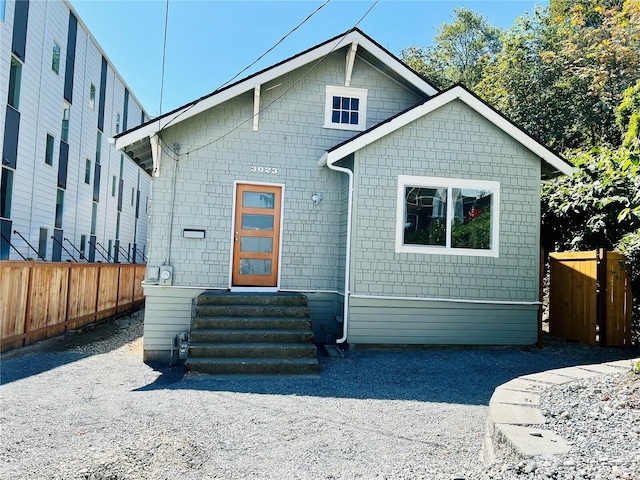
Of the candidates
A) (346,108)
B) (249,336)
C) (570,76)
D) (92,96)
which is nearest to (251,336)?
(249,336)

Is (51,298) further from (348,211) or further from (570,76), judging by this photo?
(570,76)

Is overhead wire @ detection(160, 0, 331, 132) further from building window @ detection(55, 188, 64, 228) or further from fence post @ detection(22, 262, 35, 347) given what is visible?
building window @ detection(55, 188, 64, 228)

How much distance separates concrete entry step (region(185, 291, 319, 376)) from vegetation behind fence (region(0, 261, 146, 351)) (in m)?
3.27

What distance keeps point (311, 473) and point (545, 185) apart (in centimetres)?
1001

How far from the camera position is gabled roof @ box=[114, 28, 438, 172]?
26.2 feet

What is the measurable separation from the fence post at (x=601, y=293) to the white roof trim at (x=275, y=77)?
435 cm

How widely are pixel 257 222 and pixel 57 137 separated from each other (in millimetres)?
11060

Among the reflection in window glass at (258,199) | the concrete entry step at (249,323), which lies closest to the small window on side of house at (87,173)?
the reflection in window glass at (258,199)

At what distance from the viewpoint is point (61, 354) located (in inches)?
321

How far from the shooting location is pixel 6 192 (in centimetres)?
1296

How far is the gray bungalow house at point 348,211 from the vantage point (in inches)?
317

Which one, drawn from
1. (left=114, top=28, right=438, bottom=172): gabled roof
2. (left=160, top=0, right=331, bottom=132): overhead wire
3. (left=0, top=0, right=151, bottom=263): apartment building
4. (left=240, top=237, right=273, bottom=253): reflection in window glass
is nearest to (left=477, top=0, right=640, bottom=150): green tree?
(left=114, top=28, right=438, bottom=172): gabled roof

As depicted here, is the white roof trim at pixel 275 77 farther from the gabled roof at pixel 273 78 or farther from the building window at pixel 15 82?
the building window at pixel 15 82

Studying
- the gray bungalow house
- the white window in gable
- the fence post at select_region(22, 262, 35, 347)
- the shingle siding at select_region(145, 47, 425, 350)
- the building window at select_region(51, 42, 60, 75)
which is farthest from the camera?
the building window at select_region(51, 42, 60, 75)
